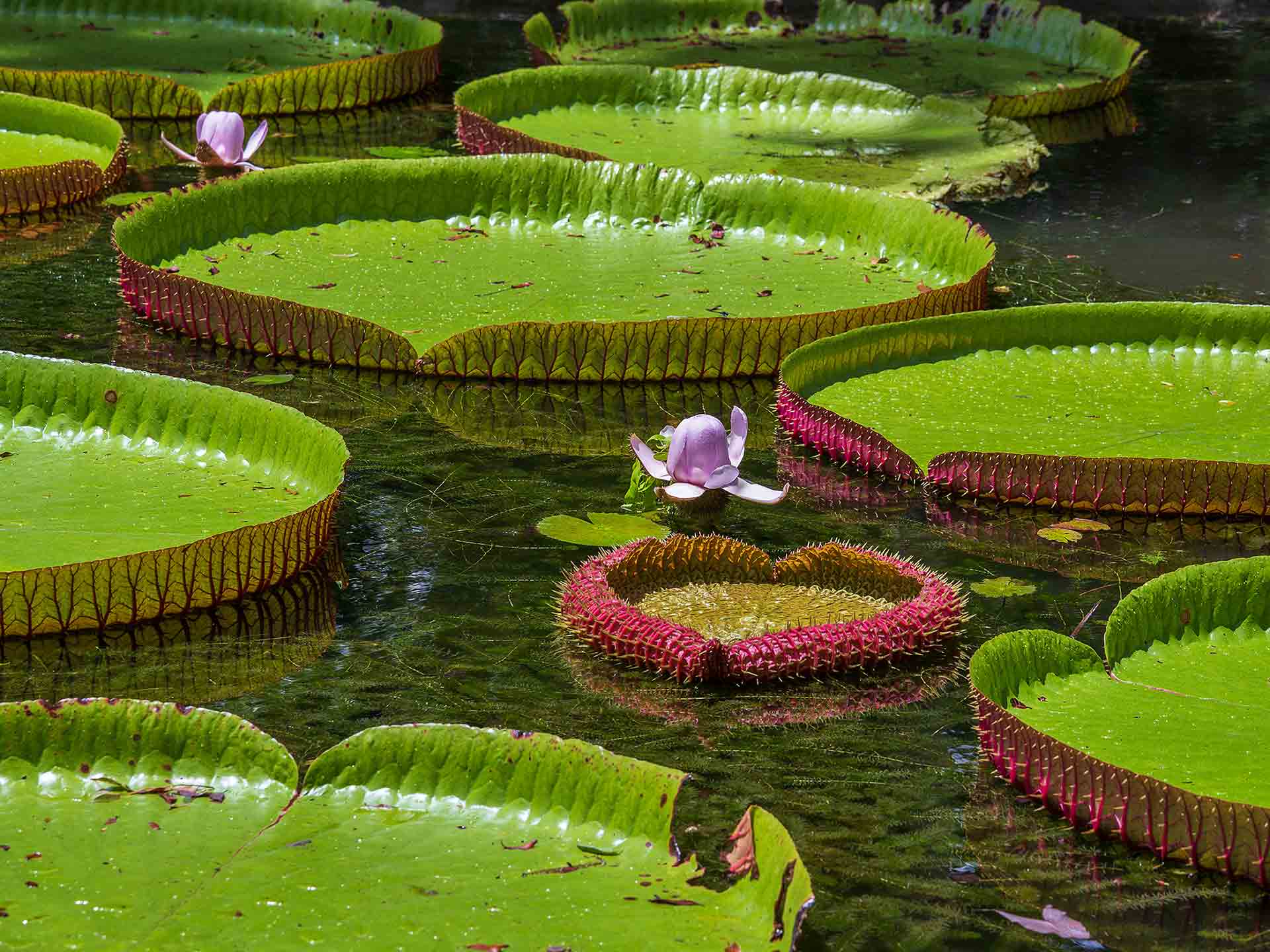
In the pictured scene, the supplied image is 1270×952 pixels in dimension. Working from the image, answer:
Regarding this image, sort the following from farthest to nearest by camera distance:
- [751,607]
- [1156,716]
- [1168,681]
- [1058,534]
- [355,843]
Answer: [1058,534]
[751,607]
[1168,681]
[1156,716]
[355,843]

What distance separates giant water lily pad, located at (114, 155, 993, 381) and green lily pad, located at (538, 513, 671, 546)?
1065mm

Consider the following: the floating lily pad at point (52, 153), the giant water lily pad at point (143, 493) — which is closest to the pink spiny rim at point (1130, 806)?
the giant water lily pad at point (143, 493)

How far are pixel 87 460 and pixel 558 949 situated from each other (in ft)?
6.60

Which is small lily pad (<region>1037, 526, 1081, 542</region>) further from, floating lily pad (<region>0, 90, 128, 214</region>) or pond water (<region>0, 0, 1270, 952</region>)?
floating lily pad (<region>0, 90, 128, 214</region>)

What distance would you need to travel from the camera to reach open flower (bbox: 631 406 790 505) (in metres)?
3.68

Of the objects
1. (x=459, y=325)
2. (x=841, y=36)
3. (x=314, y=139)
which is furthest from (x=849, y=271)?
(x=841, y=36)

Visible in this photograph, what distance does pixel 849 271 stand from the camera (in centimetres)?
548

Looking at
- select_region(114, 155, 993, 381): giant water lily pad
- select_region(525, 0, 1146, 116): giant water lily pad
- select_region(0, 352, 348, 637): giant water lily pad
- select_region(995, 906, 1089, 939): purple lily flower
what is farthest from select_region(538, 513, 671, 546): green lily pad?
select_region(525, 0, 1146, 116): giant water lily pad

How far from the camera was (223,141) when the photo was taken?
6402mm

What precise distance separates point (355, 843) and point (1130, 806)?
3.65 ft

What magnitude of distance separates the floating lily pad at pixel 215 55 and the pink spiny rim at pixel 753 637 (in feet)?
17.0

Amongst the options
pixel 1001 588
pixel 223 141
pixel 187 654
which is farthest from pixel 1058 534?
pixel 223 141

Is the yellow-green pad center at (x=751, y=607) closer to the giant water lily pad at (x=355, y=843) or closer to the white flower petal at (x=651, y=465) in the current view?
the white flower petal at (x=651, y=465)

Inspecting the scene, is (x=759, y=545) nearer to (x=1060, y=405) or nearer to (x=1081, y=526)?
(x=1081, y=526)
